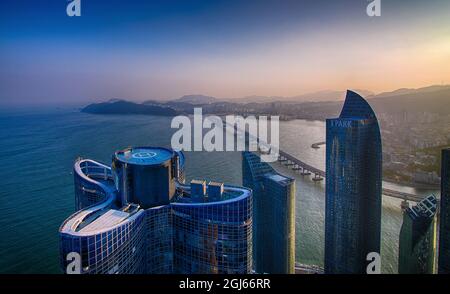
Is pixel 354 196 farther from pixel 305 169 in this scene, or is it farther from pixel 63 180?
pixel 63 180

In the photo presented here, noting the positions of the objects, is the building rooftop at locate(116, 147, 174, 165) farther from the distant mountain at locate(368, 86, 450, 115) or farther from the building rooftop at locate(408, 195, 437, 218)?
the distant mountain at locate(368, 86, 450, 115)

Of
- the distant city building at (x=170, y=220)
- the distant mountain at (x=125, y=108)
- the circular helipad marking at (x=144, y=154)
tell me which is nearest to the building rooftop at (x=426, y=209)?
the distant city building at (x=170, y=220)

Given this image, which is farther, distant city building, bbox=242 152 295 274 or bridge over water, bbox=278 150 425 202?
bridge over water, bbox=278 150 425 202

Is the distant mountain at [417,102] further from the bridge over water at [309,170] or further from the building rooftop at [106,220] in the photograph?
the building rooftop at [106,220]

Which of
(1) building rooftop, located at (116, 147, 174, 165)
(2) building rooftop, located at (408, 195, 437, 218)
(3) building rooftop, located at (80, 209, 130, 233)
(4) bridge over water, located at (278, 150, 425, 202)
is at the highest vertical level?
(1) building rooftop, located at (116, 147, 174, 165)

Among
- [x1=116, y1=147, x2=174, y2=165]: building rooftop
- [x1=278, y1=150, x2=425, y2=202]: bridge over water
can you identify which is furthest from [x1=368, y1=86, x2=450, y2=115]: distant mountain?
[x1=116, y1=147, x2=174, y2=165]: building rooftop

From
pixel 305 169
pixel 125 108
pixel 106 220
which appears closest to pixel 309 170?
pixel 305 169

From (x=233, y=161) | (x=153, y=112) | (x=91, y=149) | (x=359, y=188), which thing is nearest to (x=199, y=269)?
(x=359, y=188)

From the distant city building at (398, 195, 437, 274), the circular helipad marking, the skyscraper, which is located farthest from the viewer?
the skyscraper
